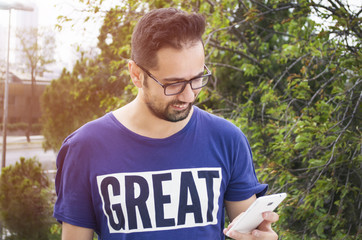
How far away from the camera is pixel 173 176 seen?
4.43ft

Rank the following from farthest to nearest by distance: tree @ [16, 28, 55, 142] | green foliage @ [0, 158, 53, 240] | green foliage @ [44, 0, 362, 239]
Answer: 1. tree @ [16, 28, 55, 142]
2. green foliage @ [0, 158, 53, 240]
3. green foliage @ [44, 0, 362, 239]

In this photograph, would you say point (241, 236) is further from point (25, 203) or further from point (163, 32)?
point (25, 203)

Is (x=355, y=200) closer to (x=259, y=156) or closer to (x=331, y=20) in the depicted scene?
(x=259, y=156)

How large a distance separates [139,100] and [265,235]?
0.58 meters

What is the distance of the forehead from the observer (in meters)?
1.31

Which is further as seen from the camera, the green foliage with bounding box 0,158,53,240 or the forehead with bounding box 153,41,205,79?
the green foliage with bounding box 0,158,53,240

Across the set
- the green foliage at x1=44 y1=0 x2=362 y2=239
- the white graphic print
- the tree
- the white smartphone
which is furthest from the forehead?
the tree

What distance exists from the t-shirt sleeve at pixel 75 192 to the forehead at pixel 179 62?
36 cm

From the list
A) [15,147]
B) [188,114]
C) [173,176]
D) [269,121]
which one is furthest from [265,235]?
[15,147]

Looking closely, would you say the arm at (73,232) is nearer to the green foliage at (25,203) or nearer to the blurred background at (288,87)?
the blurred background at (288,87)

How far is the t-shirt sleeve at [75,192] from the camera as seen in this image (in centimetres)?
134

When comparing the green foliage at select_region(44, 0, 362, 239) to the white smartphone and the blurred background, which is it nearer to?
the blurred background

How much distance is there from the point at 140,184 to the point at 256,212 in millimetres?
356

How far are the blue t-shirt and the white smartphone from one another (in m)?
0.12
